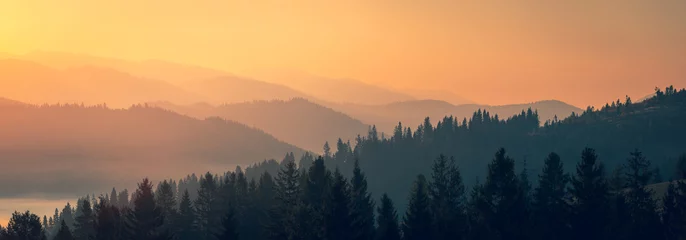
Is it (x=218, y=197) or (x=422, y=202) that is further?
(x=218, y=197)

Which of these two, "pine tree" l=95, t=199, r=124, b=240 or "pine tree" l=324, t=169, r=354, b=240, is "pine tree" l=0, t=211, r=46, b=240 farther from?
"pine tree" l=324, t=169, r=354, b=240

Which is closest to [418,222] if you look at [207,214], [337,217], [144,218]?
[337,217]

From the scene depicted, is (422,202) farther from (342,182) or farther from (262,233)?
(262,233)

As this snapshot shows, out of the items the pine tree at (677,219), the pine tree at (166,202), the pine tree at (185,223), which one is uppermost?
the pine tree at (166,202)

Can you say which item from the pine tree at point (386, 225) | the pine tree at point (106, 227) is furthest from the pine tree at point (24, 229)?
the pine tree at point (386, 225)

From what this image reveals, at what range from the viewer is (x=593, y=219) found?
294ft

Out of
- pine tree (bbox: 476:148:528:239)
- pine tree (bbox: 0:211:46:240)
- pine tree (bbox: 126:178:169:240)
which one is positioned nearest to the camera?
pine tree (bbox: 476:148:528:239)

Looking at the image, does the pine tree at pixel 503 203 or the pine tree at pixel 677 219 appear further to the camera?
the pine tree at pixel 677 219

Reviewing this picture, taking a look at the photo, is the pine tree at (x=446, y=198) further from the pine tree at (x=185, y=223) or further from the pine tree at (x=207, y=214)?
the pine tree at (x=185, y=223)

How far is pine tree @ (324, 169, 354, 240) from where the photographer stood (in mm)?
84750

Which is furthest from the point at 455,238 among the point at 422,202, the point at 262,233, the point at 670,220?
the point at 262,233

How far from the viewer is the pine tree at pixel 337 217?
84.8 meters

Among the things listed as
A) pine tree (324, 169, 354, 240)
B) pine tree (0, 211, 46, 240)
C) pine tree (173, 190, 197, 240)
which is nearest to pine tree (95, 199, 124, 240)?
pine tree (0, 211, 46, 240)

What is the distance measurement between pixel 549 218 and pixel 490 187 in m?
8.64
